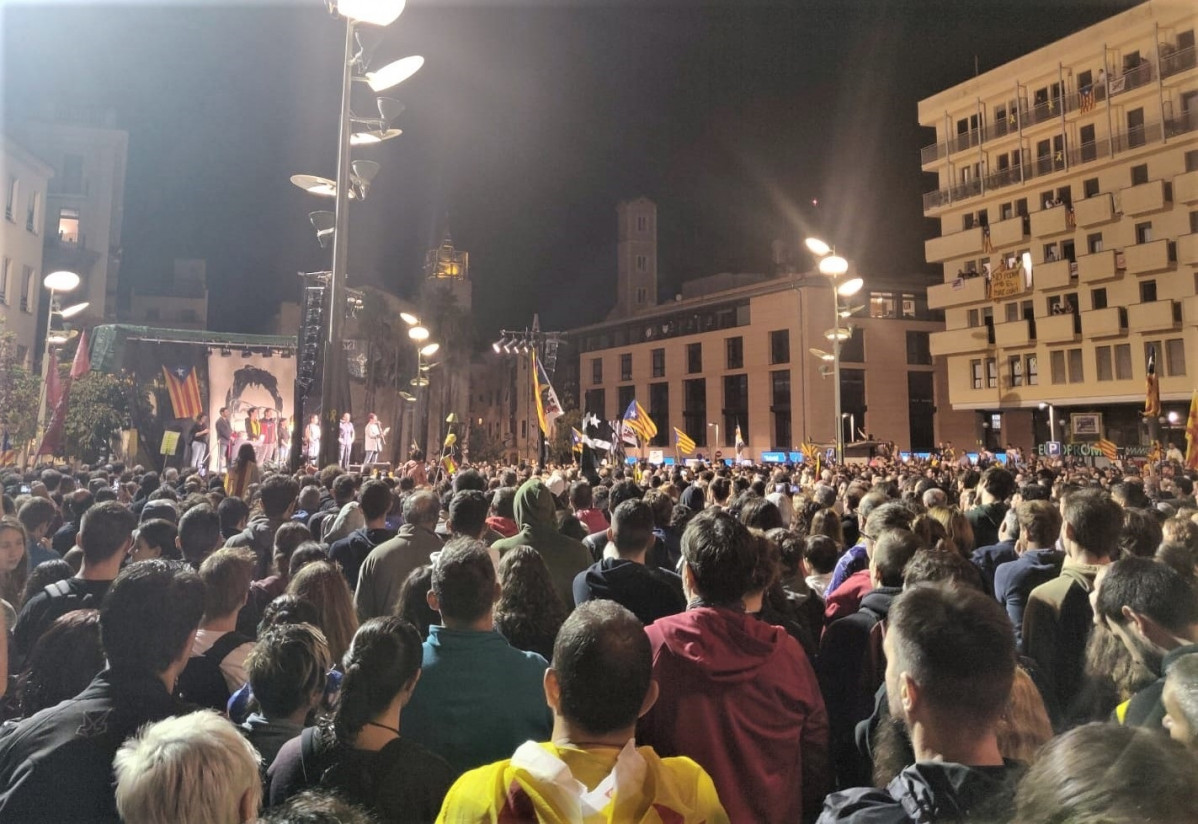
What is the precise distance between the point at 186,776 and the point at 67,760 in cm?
89

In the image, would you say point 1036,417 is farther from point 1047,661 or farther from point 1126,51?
point 1047,661

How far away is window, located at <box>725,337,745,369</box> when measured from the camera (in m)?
59.4

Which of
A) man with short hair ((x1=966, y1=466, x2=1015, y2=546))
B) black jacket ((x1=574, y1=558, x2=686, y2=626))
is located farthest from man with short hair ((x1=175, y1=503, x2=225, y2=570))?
man with short hair ((x1=966, y1=466, x2=1015, y2=546))

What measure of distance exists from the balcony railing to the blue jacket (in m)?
39.1

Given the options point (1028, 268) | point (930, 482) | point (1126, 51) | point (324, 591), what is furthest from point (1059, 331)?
point (324, 591)

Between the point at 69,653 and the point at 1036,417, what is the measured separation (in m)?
43.9

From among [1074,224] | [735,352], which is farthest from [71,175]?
[1074,224]

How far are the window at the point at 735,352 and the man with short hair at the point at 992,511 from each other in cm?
5286

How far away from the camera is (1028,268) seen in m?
Result: 38.0

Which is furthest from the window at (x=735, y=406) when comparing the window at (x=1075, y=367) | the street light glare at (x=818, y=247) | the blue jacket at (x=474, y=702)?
the blue jacket at (x=474, y=702)

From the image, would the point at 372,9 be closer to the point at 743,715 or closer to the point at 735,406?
the point at 743,715

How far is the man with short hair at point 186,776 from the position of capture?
177cm

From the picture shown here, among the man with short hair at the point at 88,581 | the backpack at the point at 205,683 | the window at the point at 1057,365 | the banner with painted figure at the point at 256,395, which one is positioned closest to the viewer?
the backpack at the point at 205,683

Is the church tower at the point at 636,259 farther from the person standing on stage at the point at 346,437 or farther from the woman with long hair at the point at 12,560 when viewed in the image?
the woman with long hair at the point at 12,560
